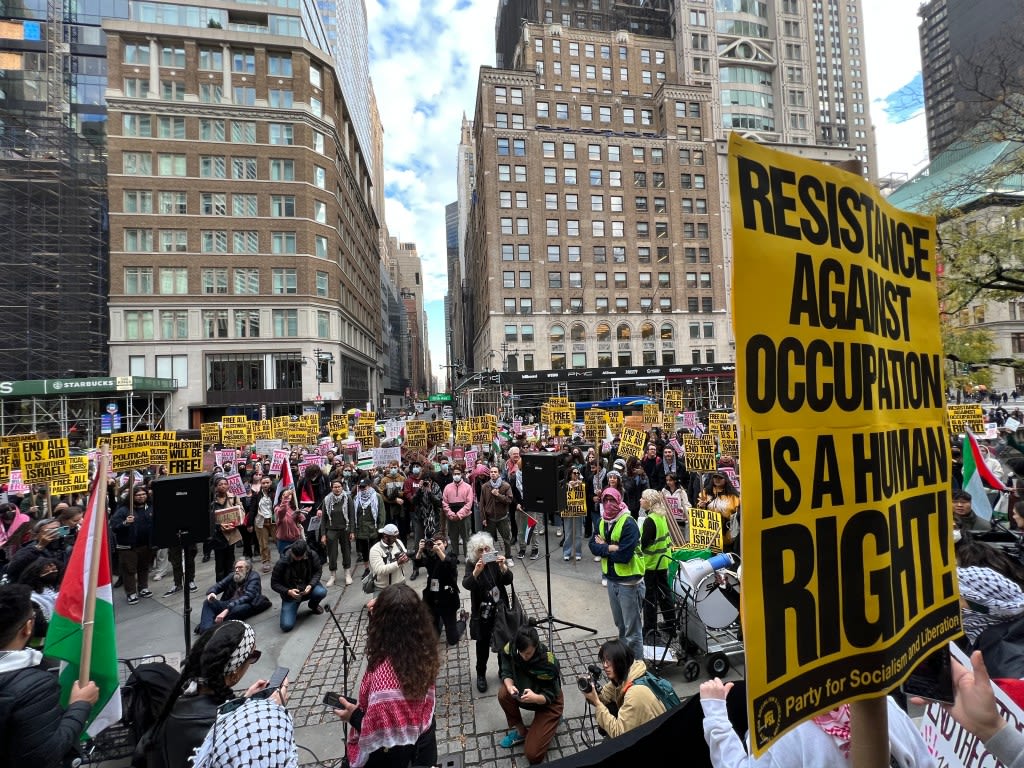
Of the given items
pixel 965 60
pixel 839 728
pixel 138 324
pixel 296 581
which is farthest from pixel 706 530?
pixel 138 324

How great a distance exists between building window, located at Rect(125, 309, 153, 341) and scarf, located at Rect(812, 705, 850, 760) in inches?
1957

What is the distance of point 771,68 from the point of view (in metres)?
60.7

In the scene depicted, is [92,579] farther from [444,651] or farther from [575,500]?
[575,500]

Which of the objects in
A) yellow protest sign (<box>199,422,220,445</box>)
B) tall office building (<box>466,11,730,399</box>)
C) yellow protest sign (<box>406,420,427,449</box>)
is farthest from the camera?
tall office building (<box>466,11,730,399</box>)

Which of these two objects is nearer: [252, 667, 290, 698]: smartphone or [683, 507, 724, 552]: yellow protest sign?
[252, 667, 290, 698]: smartphone

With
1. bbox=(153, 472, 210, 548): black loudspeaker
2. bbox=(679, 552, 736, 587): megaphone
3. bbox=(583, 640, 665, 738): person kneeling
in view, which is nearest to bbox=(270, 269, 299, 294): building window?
bbox=(153, 472, 210, 548): black loudspeaker

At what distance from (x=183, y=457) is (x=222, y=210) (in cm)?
3717

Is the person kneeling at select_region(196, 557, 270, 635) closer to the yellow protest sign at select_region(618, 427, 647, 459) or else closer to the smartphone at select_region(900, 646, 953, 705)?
the smartphone at select_region(900, 646, 953, 705)

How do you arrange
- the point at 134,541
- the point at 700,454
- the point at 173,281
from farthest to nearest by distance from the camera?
the point at 173,281
the point at 700,454
the point at 134,541

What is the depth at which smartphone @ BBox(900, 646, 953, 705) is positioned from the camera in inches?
68.5

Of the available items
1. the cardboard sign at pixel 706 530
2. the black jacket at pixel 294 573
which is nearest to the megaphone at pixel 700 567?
the cardboard sign at pixel 706 530

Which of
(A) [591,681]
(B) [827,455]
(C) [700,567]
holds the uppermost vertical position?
(B) [827,455]

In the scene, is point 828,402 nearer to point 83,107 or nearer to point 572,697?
point 572,697

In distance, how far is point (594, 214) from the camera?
174 feet
